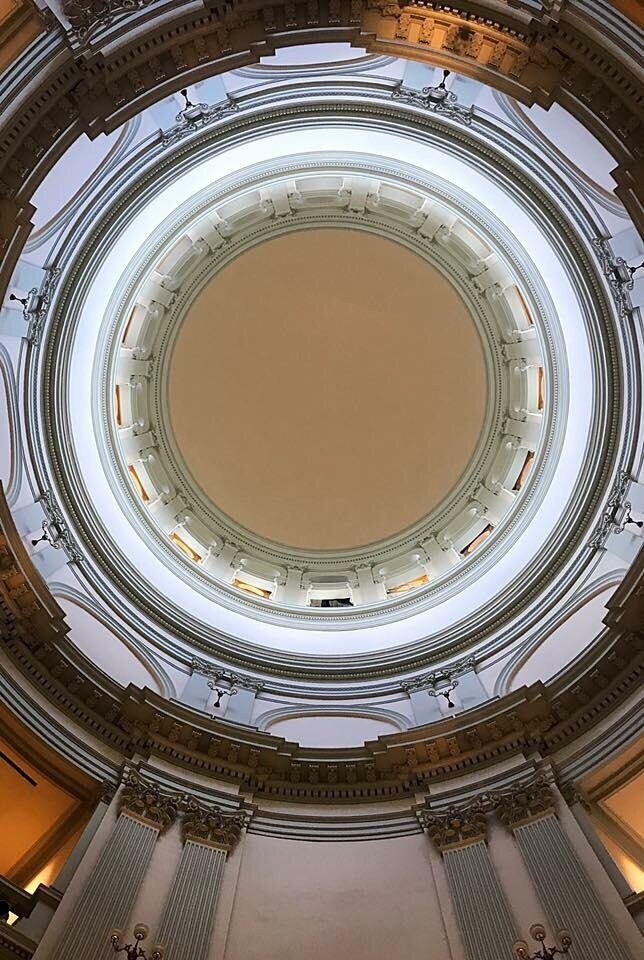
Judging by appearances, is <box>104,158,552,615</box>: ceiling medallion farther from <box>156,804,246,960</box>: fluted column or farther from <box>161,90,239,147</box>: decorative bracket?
<box>156,804,246,960</box>: fluted column

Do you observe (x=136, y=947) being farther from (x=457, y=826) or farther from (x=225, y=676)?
(x=225, y=676)

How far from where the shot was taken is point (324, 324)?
94.4ft

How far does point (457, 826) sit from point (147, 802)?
5.71m

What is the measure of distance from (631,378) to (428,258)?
1115 cm

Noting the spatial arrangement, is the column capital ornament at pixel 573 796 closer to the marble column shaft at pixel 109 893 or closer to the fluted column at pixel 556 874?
the fluted column at pixel 556 874

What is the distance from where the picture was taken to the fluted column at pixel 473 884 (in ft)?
36.5

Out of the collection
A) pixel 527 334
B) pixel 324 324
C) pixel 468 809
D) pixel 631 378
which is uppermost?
pixel 324 324

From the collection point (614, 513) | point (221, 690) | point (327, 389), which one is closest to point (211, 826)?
point (221, 690)

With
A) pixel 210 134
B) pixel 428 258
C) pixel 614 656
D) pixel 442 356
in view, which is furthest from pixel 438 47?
pixel 442 356

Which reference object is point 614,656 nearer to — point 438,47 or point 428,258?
point 438,47

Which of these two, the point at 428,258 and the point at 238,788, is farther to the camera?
the point at 428,258

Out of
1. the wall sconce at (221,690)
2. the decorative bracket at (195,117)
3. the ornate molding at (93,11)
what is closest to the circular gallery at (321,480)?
the ornate molding at (93,11)

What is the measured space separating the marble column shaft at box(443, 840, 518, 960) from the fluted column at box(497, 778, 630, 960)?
25.0 inches

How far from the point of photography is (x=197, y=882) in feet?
40.4
